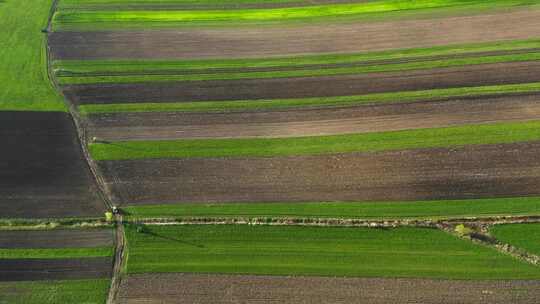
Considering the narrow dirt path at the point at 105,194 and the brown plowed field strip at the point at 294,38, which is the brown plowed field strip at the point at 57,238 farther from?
the brown plowed field strip at the point at 294,38

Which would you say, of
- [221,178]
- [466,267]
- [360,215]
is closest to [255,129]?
[221,178]

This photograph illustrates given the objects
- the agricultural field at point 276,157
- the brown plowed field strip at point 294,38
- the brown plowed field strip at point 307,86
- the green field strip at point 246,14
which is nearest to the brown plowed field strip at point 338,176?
the agricultural field at point 276,157

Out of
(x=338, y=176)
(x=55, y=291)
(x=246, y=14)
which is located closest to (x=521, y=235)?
(x=338, y=176)

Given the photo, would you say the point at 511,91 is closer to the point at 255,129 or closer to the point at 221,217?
the point at 255,129

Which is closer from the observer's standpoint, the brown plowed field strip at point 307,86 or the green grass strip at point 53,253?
the green grass strip at point 53,253

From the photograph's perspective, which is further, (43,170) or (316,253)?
(43,170)

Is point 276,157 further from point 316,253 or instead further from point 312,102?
point 316,253
